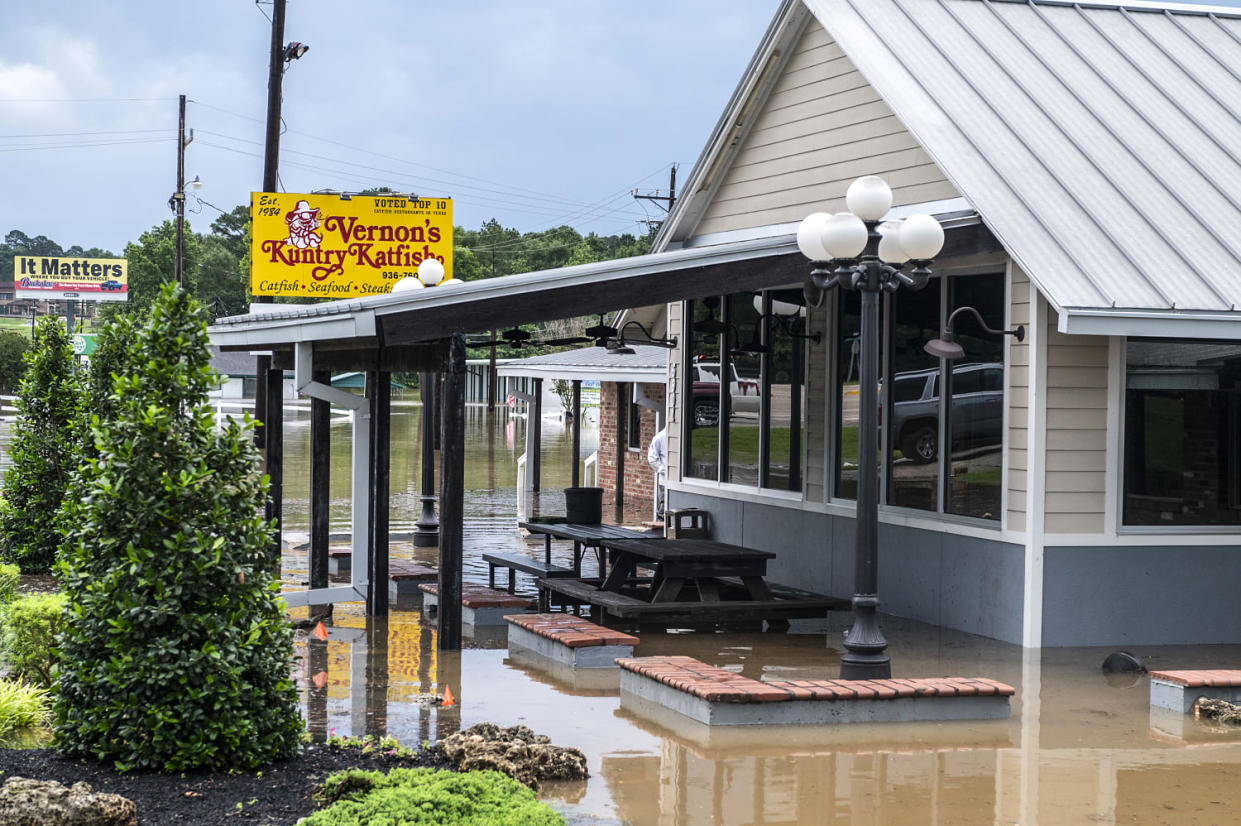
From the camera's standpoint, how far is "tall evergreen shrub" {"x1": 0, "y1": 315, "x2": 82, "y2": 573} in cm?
1238

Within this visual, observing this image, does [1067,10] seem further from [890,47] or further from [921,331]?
[921,331]

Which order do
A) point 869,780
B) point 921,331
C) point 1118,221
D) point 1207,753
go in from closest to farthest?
point 869,780
point 1207,753
point 1118,221
point 921,331

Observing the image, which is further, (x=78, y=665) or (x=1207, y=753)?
(x=1207, y=753)

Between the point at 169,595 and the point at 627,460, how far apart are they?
1859 cm

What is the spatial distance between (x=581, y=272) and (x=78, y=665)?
15.1ft

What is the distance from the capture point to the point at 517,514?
2073 centimetres

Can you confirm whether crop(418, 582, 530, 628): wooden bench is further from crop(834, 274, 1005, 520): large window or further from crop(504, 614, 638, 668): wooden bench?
crop(834, 274, 1005, 520): large window

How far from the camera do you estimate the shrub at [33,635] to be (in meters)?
7.65

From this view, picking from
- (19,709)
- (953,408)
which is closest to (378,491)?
(19,709)

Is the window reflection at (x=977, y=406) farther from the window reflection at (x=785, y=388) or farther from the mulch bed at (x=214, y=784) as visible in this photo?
the mulch bed at (x=214, y=784)

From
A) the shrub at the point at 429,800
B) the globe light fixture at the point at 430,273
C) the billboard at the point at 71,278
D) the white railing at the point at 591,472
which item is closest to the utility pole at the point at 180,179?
the white railing at the point at 591,472

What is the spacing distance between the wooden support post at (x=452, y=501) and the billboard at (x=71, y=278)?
114 meters

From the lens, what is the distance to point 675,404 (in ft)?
50.8

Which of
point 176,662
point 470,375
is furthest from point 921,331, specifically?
point 470,375
